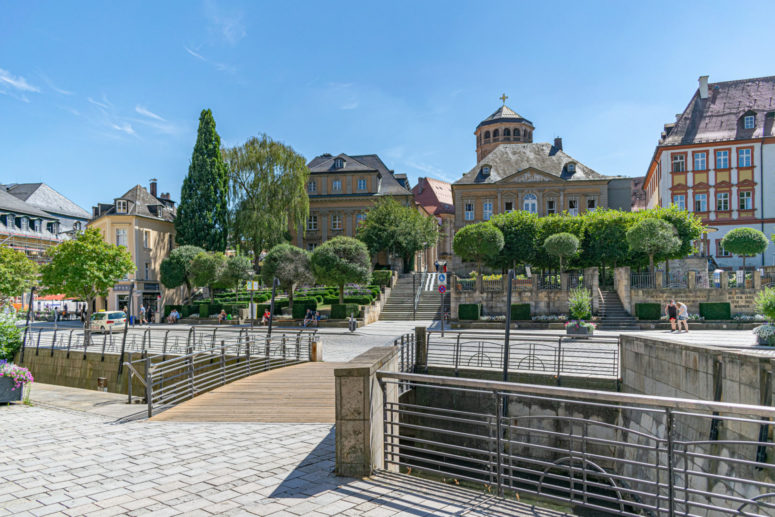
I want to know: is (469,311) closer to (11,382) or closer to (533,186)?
→ (11,382)

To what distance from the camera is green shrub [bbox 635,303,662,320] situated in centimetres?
2994

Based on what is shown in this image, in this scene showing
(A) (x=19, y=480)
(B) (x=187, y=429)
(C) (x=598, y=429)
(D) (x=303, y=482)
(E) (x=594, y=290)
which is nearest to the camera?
(D) (x=303, y=482)

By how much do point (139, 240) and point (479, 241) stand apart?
31.0 metres

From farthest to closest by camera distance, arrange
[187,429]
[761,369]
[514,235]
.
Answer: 1. [514,235]
2. [187,429]
3. [761,369]

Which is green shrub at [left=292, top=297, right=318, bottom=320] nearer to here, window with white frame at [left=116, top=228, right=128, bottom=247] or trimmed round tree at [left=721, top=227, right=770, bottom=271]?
window with white frame at [left=116, top=228, right=128, bottom=247]

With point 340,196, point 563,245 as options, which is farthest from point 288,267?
point 340,196

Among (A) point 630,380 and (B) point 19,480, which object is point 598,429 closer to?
(A) point 630,380

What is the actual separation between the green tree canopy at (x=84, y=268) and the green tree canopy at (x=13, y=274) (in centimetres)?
989

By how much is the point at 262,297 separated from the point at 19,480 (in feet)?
126

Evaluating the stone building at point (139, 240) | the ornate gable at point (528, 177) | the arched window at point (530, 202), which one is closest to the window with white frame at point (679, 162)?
the ornate gable at point (528, 177)

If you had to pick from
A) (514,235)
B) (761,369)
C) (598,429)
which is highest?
(514,235)

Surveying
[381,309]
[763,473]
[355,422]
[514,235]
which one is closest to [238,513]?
[355,422]

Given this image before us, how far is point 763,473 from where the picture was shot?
6352mm

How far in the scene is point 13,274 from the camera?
130 ft
